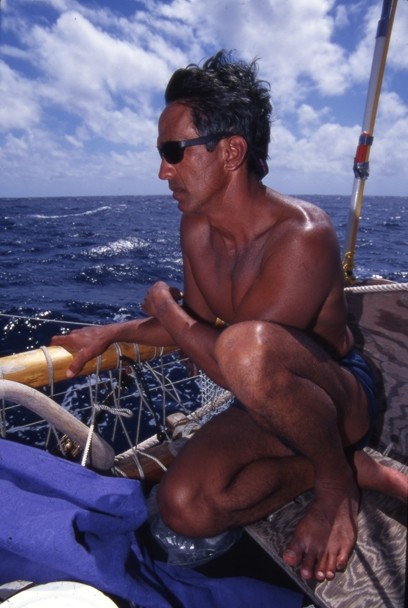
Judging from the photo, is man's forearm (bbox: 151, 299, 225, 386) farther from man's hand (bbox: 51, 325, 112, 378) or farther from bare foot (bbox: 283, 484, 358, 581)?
bare foot (bbox: 283, 484, 358, 581)

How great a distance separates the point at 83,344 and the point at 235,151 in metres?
1.12

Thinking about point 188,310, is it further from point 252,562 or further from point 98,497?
point 252,562

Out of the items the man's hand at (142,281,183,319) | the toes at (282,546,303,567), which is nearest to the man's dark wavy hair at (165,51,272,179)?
the man's hand at (142,281,183,319)

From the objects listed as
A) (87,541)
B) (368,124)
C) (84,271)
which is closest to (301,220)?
(87,541)

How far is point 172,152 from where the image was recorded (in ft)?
5.97

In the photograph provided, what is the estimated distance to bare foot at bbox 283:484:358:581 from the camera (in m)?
1.52

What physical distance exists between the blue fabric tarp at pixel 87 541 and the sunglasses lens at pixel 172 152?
131cm

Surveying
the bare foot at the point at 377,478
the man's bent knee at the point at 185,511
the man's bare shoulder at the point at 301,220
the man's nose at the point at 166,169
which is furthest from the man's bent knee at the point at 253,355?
the man's nose at the point at 166,169

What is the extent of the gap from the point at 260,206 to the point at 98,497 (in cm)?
134

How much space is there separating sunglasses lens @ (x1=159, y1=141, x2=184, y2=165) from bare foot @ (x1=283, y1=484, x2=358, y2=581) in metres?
1.50

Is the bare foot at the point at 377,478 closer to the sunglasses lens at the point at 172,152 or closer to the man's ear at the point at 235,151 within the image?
the man's ear at the point at 235,151

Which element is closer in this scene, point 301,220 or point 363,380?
point 301,220

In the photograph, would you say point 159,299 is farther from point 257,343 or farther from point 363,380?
point 363,380

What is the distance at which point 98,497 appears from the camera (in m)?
1.47
